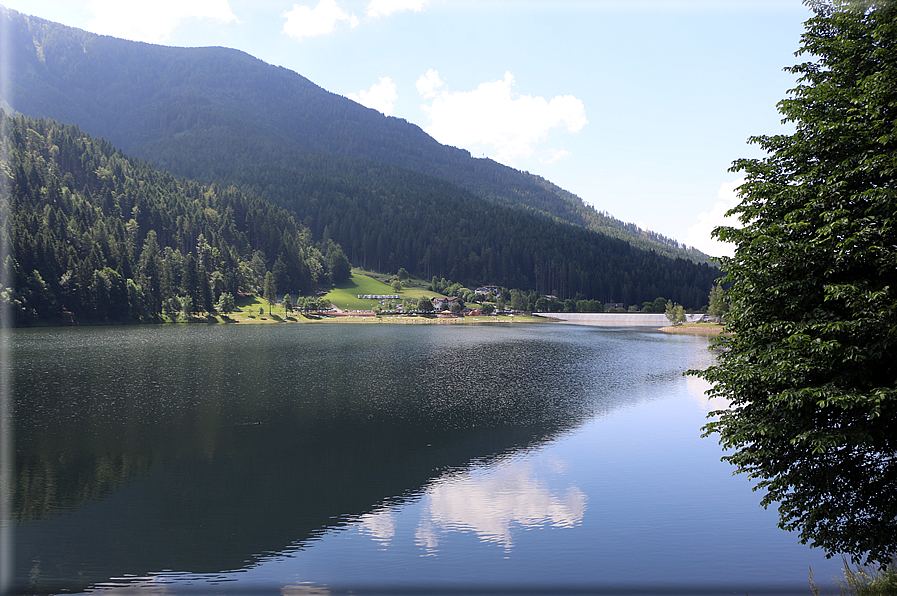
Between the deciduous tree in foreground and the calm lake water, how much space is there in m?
4.14

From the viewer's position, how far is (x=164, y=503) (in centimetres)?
2495

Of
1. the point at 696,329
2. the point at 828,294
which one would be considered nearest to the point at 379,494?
the point at 828,294

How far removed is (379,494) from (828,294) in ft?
68.0

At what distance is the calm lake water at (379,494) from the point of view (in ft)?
62.5

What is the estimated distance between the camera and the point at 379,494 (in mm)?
26344

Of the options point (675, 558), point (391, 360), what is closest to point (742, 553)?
point (675, 558)

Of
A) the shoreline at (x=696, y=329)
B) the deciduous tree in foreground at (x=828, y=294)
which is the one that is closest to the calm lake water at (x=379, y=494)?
the deciduous tree in foreground at (x=828, y=294)

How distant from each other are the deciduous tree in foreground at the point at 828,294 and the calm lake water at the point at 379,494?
414 cm

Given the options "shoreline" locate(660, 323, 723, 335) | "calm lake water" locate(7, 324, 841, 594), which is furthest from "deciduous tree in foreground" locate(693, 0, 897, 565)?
"shoreline" locate(660, 323, 723, 335)

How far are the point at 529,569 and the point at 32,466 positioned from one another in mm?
28549

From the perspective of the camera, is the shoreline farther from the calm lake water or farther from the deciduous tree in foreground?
the deciduous tree in foreground

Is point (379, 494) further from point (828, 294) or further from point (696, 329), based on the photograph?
point (696, 329)

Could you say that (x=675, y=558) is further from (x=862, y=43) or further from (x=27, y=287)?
(x=27, y=287)

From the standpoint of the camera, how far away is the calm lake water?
19047mm
